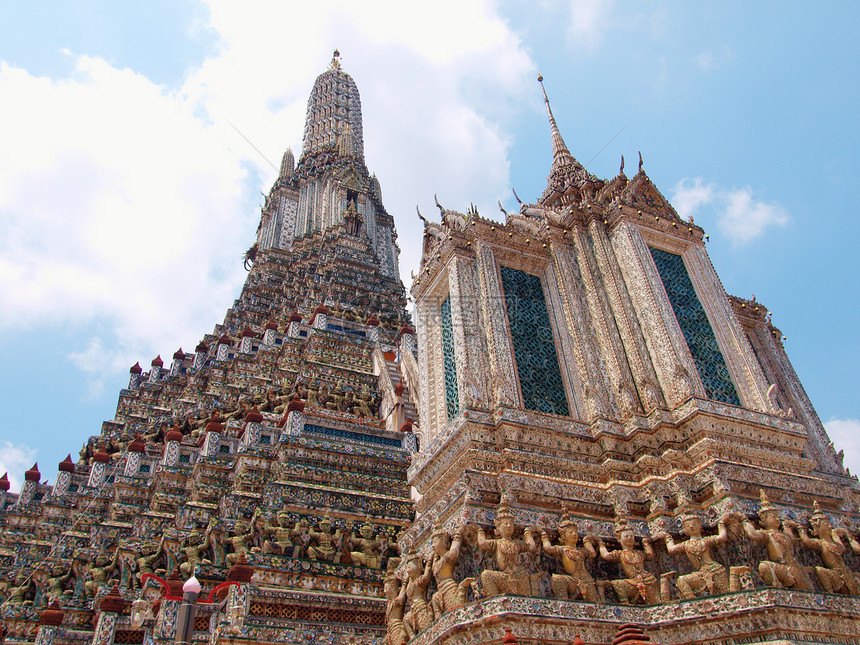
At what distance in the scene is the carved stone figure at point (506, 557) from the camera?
18.9 feet

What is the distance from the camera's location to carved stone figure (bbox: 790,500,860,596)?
6.20 meters

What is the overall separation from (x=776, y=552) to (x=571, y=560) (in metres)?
1.84

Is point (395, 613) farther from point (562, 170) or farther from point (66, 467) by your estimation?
point (66, 467)

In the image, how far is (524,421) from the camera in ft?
24.1

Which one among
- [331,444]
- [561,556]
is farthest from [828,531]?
[331,444]

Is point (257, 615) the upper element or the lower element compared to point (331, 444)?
lower

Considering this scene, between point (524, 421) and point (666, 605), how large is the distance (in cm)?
226

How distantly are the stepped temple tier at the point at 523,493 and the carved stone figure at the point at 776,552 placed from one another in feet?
0.08

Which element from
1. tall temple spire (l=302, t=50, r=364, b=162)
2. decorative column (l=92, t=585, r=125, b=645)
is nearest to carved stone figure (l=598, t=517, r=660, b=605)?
decorative column (l=92, t=585, r=125, b=645)

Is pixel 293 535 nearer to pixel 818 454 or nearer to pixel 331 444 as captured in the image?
pixel 331 444

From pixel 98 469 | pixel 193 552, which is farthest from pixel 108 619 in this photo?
pixel 98 469

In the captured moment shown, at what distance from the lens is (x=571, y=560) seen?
620 cm

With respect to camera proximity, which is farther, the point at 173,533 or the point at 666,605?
the point at 173,533

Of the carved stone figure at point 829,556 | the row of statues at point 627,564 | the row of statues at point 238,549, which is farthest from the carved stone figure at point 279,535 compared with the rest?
the carved stone figure at point 829,556
